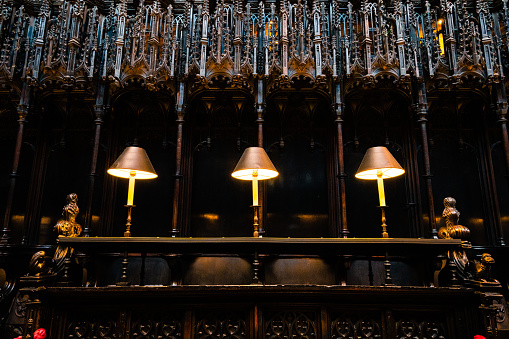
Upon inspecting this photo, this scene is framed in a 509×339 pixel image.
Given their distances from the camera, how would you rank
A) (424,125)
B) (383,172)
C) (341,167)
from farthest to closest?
(424,125)
(341,167)
(383,172)

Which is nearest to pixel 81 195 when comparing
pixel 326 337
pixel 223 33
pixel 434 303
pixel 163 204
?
pixel 163 204

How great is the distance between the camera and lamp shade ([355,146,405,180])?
476cm

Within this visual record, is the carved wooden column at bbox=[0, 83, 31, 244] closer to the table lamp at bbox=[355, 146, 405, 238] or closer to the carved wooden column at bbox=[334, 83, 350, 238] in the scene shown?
the carved wooden column at bbox=[334, 83, 350, 238]

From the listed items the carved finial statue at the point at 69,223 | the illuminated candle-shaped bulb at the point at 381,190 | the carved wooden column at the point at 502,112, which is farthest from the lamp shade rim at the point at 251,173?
the carved wooden column at the point at 502,112

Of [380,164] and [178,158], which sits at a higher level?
[178,158]

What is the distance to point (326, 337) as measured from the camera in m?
4.32

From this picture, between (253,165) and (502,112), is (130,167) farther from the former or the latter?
(502,112)

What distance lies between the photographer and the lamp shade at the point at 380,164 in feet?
15.6

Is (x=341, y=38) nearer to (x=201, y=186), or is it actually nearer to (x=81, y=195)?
(x=201, y=186)

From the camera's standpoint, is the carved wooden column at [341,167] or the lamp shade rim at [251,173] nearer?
the lamp shade rim at [251,173]

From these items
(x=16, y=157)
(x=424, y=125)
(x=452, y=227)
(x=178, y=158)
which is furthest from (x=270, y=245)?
(x=16, y=157)

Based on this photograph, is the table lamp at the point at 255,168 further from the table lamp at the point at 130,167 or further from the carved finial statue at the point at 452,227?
the carved finial statue at the point at 452,227

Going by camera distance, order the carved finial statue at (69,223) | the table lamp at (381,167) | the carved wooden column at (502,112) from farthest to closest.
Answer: the carved wooden column at (502,112)
the carved finial statue at (69,223)
the table lamp at (381,167)

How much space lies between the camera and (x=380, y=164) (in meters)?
4.77
